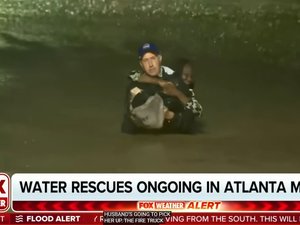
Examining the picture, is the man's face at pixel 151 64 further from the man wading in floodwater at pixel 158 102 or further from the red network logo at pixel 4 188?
the red network logo at pixel 4 188

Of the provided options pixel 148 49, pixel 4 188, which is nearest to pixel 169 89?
pixel 148 49

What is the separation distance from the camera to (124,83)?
73.4 inches

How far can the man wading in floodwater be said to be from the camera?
1.87 metres

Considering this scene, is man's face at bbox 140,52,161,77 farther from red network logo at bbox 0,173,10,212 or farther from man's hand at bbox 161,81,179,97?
red network logo at bbox 0,173,10,212

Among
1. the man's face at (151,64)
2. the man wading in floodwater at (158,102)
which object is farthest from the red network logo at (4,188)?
the man's face at (151,64)

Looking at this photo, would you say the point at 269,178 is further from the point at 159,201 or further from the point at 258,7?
the point at 258,7

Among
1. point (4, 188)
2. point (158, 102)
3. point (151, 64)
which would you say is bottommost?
point (4, 188)

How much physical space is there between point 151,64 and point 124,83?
131 millimetres

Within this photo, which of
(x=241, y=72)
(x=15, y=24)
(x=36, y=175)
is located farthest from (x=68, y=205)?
(x=241, y=72)

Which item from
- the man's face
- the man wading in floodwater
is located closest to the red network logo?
the man wading in floodwater

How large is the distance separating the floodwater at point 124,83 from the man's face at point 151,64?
1.3 inches

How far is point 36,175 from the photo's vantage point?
6.00 ft

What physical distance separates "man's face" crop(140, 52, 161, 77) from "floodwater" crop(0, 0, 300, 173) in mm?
34

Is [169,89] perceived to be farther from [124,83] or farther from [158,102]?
[124,83]
